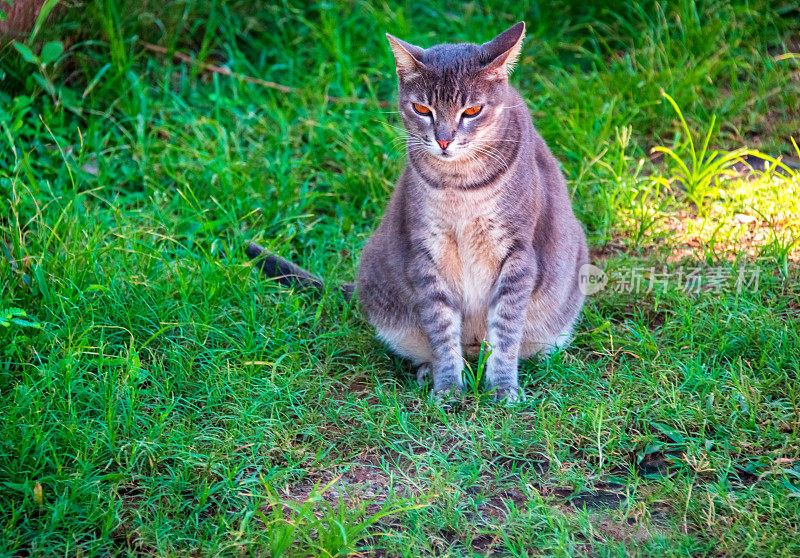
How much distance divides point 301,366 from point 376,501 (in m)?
0.89

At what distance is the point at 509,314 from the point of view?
3270 millimetres

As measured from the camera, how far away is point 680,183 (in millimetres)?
4664

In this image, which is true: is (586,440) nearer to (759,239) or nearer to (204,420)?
(204,420)

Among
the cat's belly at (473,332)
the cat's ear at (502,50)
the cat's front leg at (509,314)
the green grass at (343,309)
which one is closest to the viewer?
the green grass at (343,309)

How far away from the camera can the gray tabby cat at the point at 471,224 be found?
318cm

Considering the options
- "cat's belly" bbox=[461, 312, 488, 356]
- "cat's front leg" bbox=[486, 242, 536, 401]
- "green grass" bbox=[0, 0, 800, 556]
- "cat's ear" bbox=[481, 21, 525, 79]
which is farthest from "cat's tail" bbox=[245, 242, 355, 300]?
"cat's ear" bbox=[481, 21, 525, 79]

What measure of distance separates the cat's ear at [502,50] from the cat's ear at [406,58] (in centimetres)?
27

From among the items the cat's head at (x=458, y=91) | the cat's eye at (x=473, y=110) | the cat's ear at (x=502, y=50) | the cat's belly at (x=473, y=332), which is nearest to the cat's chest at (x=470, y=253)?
the cat's belly at (x=473, y=332)

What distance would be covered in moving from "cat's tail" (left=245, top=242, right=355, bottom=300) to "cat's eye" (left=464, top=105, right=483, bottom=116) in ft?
3.74

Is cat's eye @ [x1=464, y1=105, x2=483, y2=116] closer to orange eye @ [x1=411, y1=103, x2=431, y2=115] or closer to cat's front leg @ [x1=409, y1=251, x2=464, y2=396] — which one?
orange eye @ [x1=411, y1=103, x2=431, y2=115]

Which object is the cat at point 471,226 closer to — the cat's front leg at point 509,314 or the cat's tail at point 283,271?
the cat's front leg at point 509,314

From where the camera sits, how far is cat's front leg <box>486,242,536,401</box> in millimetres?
3262

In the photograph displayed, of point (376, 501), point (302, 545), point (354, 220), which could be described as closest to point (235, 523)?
point (302, 545)

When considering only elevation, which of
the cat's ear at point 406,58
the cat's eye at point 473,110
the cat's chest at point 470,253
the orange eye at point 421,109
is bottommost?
the cat's chest at point 470,253
